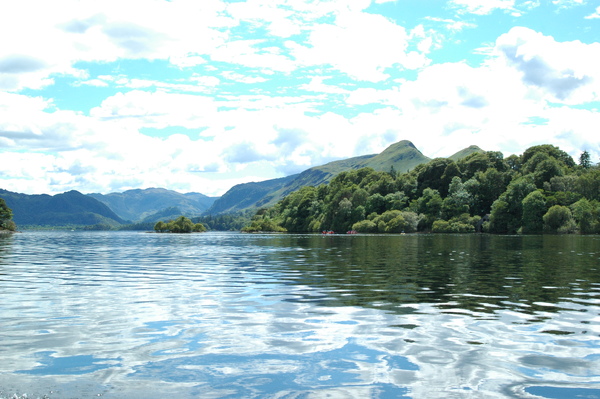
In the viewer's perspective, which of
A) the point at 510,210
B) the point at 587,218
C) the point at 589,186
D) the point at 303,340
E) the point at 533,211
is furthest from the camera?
the point at 510,210

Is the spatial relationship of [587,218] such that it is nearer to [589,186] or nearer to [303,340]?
[589,186]

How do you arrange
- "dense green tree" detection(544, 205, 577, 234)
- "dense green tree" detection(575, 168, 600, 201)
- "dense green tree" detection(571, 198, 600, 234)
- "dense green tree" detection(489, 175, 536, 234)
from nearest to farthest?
"dense green tree" detection(571, 198, 600, 234), "dense green tree" detection(544, 205, 577, 234), "dense green tree" detection(575, 168, 600, 201), "dense green tree" detection(489, 175, 536, 234)

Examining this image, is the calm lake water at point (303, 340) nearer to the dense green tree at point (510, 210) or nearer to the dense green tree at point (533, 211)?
the dense green tree at point (533, 211)

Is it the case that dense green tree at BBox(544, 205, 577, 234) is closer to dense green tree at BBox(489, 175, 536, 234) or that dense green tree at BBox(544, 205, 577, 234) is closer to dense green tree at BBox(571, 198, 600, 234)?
dense green tree at BBox(571, 198, 600, 234)

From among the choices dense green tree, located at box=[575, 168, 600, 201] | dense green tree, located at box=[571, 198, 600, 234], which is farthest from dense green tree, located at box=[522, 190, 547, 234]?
dense green tree, located at box=[575, 168, 600, 201]

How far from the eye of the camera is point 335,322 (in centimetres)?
1723

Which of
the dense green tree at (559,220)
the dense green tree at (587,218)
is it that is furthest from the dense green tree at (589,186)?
the dense green tree at (559,220)

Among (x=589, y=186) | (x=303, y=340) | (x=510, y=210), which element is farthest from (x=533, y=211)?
(x=303, y=340)

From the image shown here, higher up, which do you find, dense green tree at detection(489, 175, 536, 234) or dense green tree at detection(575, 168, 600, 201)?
dense green tree at detection(575, 168, 600, 201)

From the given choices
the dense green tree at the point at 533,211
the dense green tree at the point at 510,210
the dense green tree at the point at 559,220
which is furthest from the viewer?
the dense green tree at the point at 510,210

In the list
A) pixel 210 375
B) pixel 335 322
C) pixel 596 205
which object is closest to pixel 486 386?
pixel 210 375

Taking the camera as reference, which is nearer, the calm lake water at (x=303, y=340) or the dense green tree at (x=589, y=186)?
the calm lake water at (x=303, y=340)

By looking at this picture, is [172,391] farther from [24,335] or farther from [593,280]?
[593,280]

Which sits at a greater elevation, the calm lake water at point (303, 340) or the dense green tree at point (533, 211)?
the dense green tree at point (533, 211)
